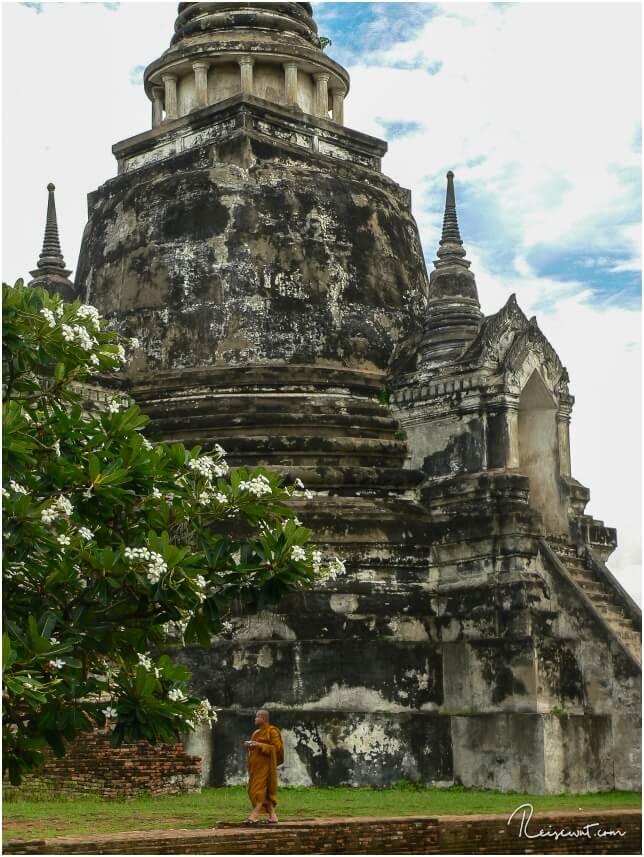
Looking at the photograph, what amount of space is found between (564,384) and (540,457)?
1.09m

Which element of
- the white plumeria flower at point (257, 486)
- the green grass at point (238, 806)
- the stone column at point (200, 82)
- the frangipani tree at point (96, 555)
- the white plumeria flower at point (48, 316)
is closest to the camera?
the frangipani tree at point (96, 555)

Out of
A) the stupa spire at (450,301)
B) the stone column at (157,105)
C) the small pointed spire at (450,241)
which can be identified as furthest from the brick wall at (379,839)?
the stone column at (157,105)

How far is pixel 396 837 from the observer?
12.8m

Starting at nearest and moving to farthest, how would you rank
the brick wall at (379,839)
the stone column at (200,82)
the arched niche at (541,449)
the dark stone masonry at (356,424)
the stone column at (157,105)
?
the brick wall at (379,839) → the dark stone masonry at (356,424) → the arched niche at (541,449) → the stone column at (200,82) → the stone column at (157,105)

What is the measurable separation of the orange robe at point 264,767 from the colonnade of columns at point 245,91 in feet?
37.6

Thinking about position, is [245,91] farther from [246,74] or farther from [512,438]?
[512,438]

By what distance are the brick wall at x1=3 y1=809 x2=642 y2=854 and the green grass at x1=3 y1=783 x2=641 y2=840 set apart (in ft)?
2.80

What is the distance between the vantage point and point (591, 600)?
64.4 ft

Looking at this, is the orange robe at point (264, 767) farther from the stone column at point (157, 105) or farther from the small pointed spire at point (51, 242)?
the stone column at point (157, 105)

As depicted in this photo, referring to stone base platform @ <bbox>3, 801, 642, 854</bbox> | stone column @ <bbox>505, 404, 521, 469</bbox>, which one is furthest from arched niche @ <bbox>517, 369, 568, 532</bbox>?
stone base platform @ <bbox>3, 801, 642, 854</bbox>

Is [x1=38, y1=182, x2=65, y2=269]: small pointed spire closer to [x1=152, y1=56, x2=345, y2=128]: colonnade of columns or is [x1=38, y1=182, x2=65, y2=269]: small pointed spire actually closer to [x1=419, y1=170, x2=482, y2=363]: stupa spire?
[x1=152, y1=56, x2=345, y2=128]: colonnade of columns

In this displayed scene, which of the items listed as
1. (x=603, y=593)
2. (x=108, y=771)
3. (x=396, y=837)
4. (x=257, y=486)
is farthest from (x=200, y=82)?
(x=396, y=837)

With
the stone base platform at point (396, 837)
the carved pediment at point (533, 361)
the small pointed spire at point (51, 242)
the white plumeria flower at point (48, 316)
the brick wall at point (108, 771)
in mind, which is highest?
the small pointed spire at point (51, 242)

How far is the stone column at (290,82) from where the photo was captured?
2302cm
